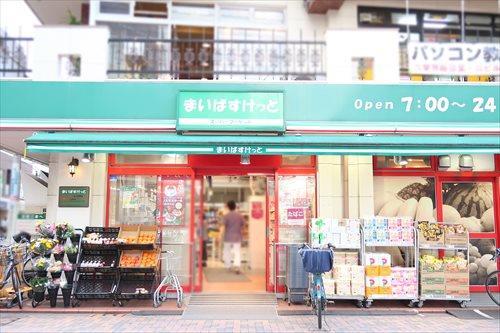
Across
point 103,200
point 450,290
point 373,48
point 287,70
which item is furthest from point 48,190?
point 450,290

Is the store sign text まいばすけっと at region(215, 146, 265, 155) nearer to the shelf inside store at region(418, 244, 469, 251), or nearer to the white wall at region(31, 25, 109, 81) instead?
the white wall at region(31, 25, 109, 81)

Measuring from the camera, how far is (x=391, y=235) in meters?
8.88

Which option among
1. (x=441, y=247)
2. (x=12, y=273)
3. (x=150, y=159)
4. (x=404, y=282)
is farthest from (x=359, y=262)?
(x=12, y=273)

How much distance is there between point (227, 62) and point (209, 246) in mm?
6985

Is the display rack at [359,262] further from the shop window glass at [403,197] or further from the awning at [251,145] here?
the awning at [251,145]

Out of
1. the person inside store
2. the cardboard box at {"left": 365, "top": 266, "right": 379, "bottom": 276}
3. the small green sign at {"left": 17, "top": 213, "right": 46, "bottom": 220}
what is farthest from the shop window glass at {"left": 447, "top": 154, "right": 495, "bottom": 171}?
the small green sign at {"left": 17, "top": 213, "right": 46, "bottom": 220}

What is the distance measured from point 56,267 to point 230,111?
4466 mm

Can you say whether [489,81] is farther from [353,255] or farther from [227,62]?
[227,62]

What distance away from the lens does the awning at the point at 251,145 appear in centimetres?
838

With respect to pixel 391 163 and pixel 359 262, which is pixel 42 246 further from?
pixel 391 163

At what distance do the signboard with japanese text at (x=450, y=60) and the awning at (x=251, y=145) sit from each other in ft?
5.92

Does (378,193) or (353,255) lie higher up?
(378,193)

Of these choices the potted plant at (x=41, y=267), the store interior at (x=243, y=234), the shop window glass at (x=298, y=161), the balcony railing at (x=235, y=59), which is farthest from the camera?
the store interior at (x=243, y=234)

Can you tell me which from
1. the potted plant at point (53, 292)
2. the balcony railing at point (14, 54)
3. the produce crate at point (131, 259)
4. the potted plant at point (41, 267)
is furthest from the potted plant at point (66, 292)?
the balcony railing at point (14, 54)
